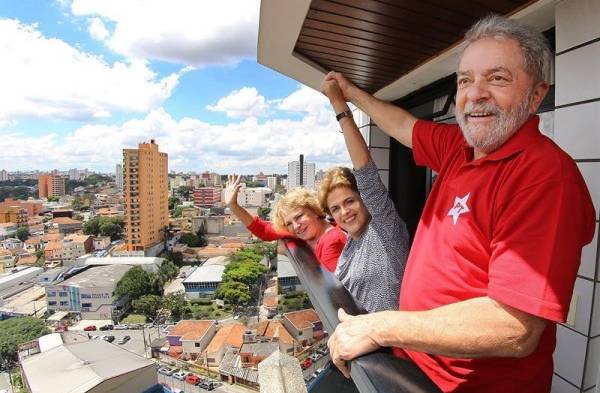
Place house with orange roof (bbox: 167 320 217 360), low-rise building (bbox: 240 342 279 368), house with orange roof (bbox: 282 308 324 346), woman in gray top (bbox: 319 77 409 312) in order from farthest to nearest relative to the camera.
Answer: house with orange roof (bbox: 167 320 217 360) → low-rise building (bbox: 240 342 279 368) → woman in gray top (bbox: 319 77 409 312) → house with orange roof (bbox: 282 308 324 346)

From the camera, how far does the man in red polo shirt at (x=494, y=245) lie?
0.48m

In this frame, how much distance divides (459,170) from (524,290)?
331mm

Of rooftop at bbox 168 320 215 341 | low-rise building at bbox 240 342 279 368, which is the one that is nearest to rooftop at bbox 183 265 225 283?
rooftop at bbox 168 320 215 341

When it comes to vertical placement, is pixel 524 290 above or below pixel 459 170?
below

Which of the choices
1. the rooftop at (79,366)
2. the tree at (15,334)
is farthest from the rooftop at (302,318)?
the tree at (15,334)

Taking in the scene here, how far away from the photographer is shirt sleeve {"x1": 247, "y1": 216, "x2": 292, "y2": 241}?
189cm

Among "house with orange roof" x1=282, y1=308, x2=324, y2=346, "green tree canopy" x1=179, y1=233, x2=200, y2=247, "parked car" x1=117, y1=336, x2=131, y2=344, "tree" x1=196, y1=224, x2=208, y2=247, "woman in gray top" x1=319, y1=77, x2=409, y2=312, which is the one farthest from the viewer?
"tree" x1=196, y1=224, x2=208, y2=247

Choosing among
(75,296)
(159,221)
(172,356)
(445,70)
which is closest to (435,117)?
(445,70)

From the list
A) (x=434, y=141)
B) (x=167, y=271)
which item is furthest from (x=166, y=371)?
(x=434, y=141)

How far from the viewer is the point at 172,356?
56.6 feet

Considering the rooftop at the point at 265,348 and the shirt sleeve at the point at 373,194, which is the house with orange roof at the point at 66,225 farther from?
the shirt sleeve at the point at 373,194

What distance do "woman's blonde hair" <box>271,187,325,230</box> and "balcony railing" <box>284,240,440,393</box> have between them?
1.60 ft

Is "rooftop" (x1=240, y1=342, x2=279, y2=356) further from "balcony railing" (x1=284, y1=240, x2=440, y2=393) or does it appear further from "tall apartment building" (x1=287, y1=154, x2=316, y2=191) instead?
"tall apartment building" (x1=287, y1=154, x2=316, y2=191)

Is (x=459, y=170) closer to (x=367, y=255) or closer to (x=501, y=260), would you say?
(x=501, y=260)
